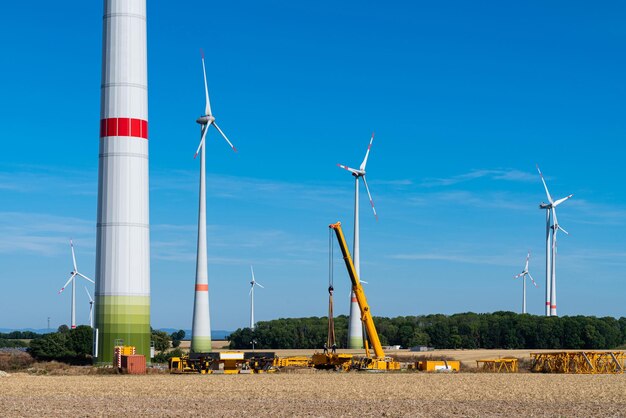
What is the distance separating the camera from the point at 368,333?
317 ft

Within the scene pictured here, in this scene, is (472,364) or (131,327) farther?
(472,364)

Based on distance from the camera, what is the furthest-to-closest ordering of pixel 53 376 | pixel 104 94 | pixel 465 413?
1. pixel 104 94
2. pixel 53 376
3. pixel 465 413

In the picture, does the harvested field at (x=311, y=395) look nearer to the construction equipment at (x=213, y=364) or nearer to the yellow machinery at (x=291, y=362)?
the construction equipment at (x=213, y=364)

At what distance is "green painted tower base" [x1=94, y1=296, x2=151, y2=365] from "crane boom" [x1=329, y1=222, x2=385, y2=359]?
18.4 meters

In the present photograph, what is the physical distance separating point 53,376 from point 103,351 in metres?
6.88

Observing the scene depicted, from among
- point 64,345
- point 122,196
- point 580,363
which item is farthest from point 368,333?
point 64,345

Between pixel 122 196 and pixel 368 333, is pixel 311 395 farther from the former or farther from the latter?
pixel 368 333

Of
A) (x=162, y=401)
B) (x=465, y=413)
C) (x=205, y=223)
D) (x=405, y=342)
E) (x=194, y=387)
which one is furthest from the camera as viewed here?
(x=405, y=342)

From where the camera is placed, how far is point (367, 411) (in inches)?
1972

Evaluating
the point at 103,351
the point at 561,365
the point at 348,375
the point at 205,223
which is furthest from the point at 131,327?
the point at 561,365

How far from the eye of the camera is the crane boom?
94.3m

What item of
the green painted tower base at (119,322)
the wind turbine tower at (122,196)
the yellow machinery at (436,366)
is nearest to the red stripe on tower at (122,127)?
the wind turbine tower at (122,196)

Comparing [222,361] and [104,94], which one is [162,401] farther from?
[104,94]

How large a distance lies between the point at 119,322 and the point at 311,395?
103ft
